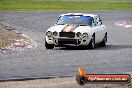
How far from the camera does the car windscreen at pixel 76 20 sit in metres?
23.2

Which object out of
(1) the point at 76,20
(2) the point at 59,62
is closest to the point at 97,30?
(1) the point at 76,20

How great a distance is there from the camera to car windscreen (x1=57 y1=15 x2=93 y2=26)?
912 inches

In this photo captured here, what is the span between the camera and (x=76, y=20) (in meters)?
23.2

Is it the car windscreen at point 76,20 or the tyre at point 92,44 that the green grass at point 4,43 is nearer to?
the car windscreen at point 76,20

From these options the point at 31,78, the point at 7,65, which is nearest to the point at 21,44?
the point at 7,65

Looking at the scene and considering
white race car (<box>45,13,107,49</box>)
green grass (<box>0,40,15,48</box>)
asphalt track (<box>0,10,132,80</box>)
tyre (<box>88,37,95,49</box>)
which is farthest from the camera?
green grass (<box>0,40,15,48</box>)

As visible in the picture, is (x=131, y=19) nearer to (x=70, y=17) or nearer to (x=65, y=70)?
(x=70, y=17)

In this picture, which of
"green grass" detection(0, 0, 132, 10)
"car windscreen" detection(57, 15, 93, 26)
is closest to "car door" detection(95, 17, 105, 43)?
"car windscreen" detection(57, 15, 93, 26)

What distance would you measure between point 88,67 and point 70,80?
2883 millimetres

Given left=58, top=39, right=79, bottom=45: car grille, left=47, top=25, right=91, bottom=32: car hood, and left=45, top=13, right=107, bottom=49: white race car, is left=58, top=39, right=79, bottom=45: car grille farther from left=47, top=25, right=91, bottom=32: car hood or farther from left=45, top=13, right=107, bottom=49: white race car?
left=47, top=25, right=91, bottom=32: car hood

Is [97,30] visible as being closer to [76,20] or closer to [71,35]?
[76,20]

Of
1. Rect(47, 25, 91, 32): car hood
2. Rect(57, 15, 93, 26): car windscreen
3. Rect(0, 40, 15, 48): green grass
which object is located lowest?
Rect(0, 40, 15, 48): green grass

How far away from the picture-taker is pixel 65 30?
2192 centimetres

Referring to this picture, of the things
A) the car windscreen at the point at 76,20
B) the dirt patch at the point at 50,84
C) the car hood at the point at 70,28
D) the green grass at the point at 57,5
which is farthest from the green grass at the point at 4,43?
the green grass at the point at 57,5
